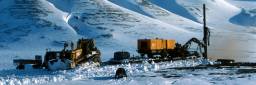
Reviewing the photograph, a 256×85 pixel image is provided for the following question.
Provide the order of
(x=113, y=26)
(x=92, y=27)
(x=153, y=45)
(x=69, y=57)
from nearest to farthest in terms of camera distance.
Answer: (x=69, y=57) → (x=153, y=45) → (x=92, y=27) → (x=113, y=26)

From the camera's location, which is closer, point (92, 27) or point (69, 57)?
point (69, 57)

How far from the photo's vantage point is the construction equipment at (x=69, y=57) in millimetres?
37969

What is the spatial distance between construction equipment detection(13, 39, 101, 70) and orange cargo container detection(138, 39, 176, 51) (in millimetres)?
12942

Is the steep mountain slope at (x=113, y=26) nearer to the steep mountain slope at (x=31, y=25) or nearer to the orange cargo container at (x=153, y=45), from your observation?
the steep mountain slope at (x=31, y=25)

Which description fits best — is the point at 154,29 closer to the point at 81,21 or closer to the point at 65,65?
the point at 81,21

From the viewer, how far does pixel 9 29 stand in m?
156

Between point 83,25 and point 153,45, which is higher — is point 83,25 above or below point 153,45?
above

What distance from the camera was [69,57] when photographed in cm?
3962

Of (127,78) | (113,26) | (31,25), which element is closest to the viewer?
(127,78)

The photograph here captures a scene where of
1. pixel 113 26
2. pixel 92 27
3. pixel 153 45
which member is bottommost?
pixel 153 45

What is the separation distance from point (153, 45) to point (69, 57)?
17.4 metres

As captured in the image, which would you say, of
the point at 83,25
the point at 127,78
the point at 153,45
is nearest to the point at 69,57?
the point at 127,78

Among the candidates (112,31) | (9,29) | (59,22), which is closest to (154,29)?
(112,31)

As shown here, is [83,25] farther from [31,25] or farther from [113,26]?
[31,25]
